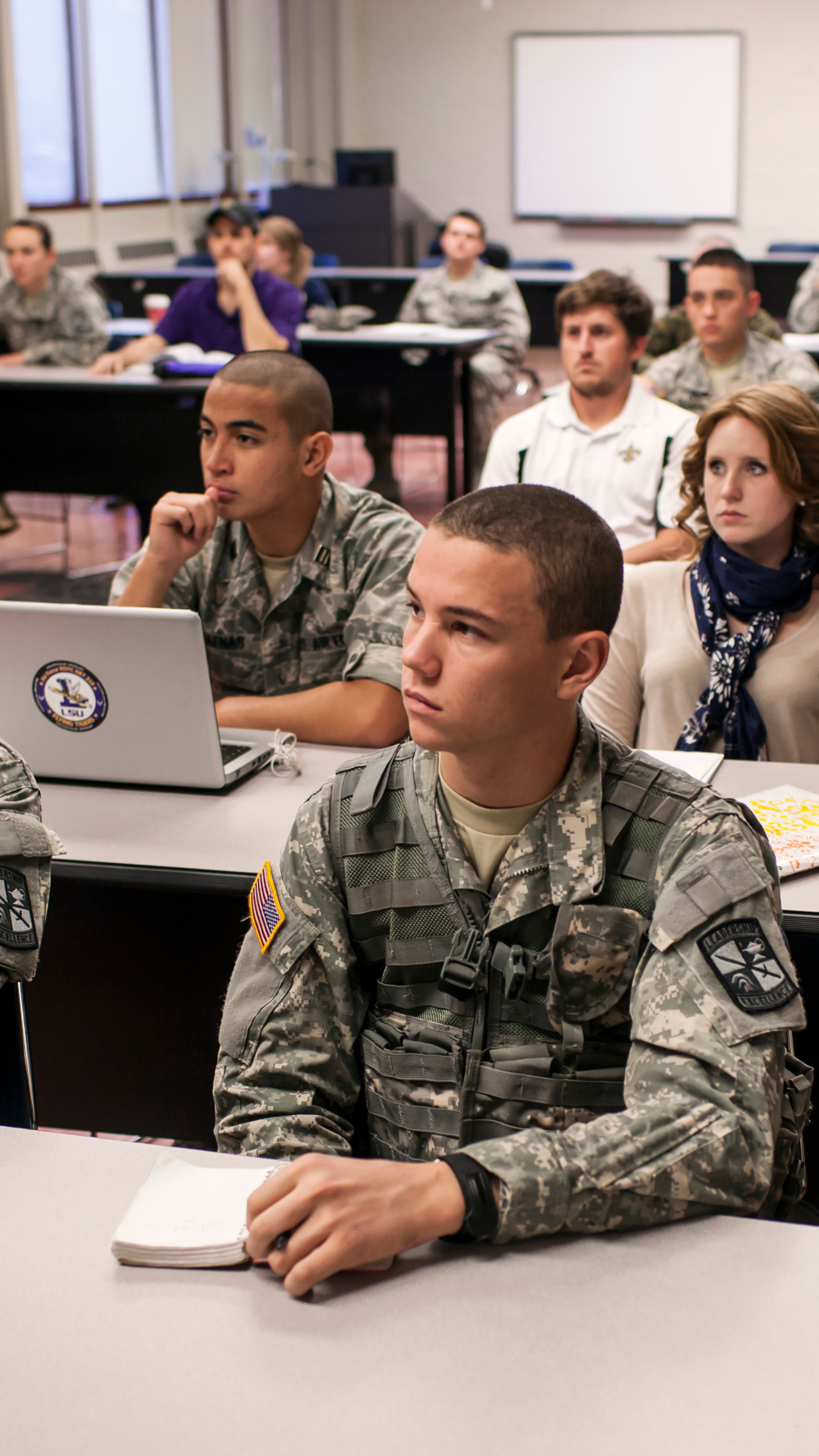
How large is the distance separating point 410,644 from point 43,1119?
42.5 inches

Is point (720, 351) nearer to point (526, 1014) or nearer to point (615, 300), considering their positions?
point (615, 300)

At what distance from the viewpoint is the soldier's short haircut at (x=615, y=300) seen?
3490mm

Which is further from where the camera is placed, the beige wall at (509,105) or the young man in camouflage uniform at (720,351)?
the beige wall at (509,105)

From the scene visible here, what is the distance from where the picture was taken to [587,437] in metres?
3.59

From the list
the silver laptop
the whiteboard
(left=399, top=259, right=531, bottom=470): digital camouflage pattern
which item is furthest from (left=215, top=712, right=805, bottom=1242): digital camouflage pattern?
the whiteboard

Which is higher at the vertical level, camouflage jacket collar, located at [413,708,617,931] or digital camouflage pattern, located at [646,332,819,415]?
digital camouflage pattern, located at [646,332,819,415]

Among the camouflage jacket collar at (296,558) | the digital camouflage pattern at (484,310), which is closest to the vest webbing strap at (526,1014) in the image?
the camouflage jacket collar at (296,558)

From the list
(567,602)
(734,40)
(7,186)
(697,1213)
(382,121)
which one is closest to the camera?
(697,1213)

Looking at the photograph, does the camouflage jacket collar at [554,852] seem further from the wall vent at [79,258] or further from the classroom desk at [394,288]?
the wall vent at [79,258]

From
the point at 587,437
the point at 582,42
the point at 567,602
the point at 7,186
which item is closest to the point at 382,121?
the point at 582,42

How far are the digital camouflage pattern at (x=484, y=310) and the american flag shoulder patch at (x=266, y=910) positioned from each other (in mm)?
5674

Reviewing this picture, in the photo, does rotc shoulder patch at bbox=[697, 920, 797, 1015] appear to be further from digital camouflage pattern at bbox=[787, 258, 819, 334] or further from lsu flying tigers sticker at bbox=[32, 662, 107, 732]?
digital camouflage pattern at bbox=[787, 258, 819, 334]

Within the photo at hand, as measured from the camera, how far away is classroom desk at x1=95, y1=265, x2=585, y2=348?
8.32 metres

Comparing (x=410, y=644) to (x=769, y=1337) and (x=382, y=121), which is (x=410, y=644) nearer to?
(x=769, y=1337)
